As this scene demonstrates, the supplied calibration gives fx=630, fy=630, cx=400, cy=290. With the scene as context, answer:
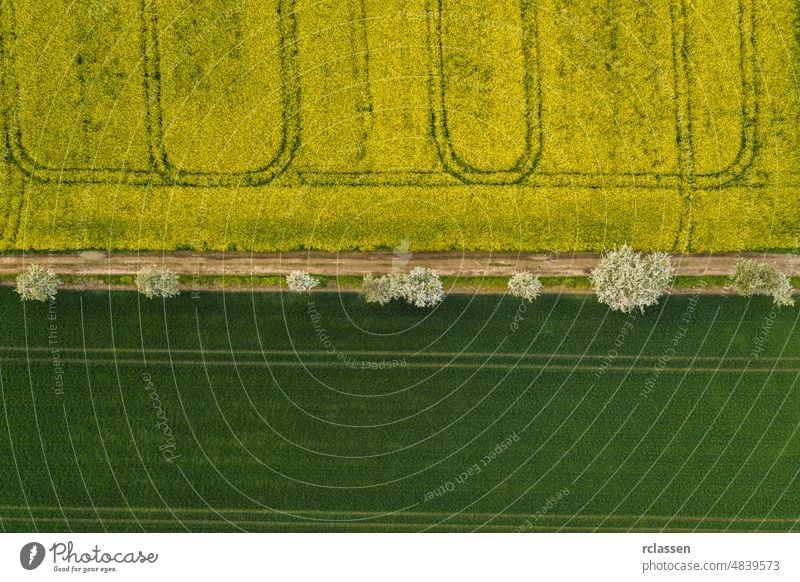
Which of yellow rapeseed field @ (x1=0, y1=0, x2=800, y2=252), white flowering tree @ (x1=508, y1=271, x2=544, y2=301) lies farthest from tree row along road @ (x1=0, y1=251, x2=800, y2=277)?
white flowering tree @ (x1=508, y1=271, x2=544, y2=301)

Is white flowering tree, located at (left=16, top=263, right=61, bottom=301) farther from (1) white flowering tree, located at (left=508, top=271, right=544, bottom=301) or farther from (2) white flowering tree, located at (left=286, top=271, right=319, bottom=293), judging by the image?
(1) white flowering tree, located at (left=508, top=271, right=544, bottom=301)

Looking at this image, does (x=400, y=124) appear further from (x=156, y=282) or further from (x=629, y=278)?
(x=156, y=282)

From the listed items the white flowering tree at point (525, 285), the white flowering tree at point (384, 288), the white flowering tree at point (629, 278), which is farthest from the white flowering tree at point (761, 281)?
the white flowering tree at point (384, 288)

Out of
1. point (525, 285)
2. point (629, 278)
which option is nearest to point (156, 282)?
point (525, 285)

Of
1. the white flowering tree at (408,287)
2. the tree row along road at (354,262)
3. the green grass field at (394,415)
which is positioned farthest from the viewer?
the tree row along road at (354,262)

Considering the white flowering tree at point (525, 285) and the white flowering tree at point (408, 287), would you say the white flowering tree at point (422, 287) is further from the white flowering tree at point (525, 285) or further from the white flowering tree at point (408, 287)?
the white flowering tree at point (525, 285)
